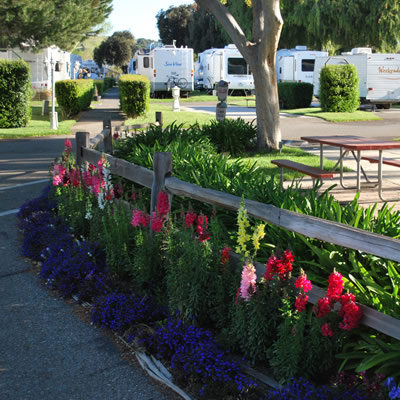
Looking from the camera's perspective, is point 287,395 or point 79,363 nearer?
point 287,395

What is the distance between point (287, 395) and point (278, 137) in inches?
395

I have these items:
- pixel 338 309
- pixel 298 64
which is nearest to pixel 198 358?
pixel 338 309

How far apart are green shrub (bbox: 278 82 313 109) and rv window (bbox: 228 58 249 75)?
9.81 meters

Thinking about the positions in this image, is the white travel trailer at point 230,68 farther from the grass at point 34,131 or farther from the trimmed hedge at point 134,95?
the grass at point 34,131

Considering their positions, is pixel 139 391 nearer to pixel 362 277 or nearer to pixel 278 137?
pixel 362 277

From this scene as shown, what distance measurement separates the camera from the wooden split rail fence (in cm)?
295

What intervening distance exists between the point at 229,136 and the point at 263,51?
185 cm

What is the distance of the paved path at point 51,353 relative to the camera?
3438 mm

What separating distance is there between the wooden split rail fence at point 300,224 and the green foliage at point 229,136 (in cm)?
636

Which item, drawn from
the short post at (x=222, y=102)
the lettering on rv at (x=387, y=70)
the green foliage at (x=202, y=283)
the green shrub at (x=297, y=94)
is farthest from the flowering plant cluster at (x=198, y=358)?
the lettering on rv at (x=387, y=70)

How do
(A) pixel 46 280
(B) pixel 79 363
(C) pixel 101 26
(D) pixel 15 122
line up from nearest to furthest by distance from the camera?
(B) pixel 79 363 < (A) pixel 46 280 < (D) pixel 15 122 < (C) pixel 101 26

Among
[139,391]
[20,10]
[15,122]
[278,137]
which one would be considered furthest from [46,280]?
[20,10]

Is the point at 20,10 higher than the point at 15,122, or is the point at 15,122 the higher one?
the point at 20,10

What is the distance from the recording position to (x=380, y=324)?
119 inches
